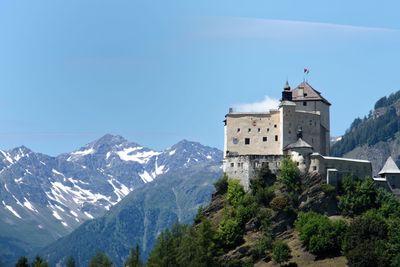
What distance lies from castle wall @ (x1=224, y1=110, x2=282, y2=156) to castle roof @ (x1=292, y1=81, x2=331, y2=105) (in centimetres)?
A: 669

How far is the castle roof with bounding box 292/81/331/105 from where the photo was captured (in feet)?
543

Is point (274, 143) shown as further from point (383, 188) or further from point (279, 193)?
point (383, 188)

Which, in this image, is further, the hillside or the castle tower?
the castle tower

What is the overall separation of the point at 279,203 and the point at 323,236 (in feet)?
32.6

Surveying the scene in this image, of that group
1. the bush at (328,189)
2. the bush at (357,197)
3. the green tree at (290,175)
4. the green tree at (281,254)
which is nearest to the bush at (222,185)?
the green tree at (290,175)

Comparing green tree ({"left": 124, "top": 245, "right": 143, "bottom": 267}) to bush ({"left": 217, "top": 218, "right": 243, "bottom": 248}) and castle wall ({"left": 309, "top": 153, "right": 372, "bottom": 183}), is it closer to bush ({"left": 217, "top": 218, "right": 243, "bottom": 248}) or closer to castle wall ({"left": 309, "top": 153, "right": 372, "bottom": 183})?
bush ({"left": 217, "top": 218, "right": 243, "bottom": 248})

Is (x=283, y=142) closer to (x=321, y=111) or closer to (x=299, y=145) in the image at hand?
(x=299, y=145)

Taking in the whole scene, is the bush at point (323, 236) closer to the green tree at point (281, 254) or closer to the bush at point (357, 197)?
the green tree at point (281, 254)

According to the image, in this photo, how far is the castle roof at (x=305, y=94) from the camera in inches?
6516

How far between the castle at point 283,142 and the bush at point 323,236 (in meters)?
9.53

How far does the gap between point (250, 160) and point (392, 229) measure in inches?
1018

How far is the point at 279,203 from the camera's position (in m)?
154

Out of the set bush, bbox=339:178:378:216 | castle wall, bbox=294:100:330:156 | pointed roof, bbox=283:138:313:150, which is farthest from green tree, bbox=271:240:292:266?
castle wall, bbox=294:100:330:156

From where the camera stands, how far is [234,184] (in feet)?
524
